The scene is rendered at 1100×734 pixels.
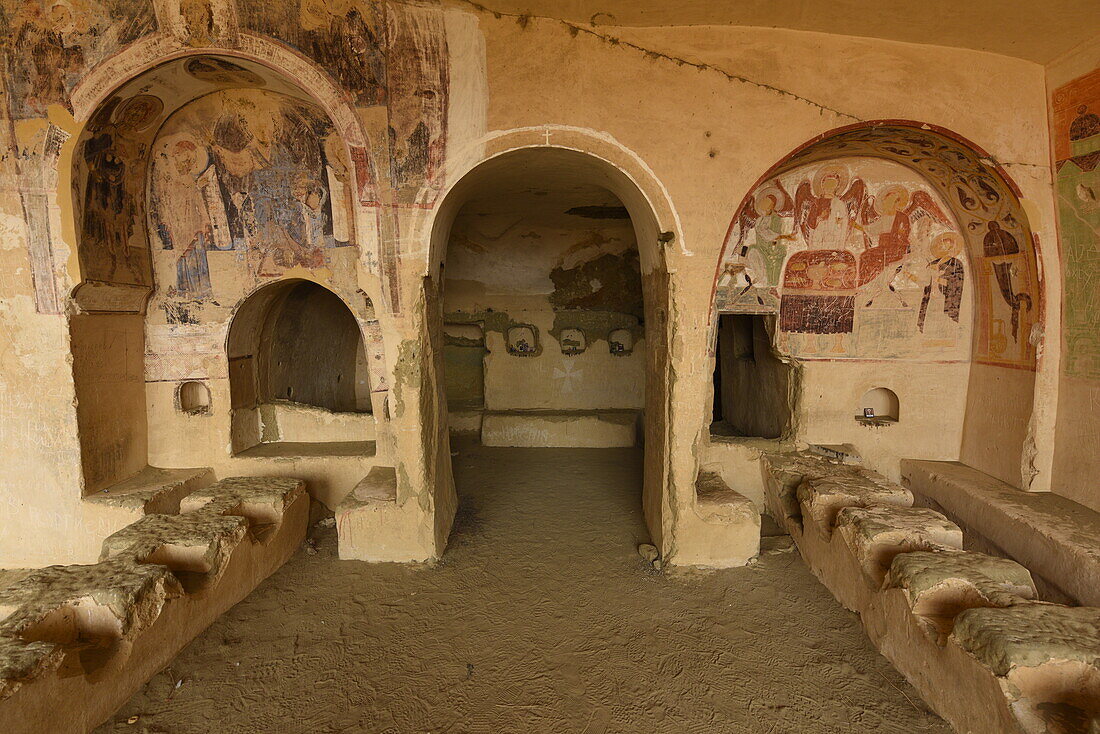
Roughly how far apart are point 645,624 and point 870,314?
15.0 ft

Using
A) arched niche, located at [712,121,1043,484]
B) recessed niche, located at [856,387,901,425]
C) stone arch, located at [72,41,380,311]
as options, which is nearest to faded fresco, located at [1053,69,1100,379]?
arched niche, located at [712,121,1043,484]

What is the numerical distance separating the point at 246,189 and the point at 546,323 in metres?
5.43

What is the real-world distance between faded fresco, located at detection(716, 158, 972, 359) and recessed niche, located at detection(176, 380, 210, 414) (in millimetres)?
6393

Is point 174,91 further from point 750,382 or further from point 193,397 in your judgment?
point 750,382

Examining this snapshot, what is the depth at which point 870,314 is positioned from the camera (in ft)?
21.0

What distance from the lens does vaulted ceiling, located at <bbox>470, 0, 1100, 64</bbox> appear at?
413 centimetres

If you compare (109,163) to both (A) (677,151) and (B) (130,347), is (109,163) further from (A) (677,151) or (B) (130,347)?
(A) (677,151)

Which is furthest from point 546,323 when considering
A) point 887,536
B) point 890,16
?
point 887,536

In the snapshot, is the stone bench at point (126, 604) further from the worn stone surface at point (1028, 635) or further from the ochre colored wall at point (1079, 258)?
the ochre colored wall at point (1079, 258)

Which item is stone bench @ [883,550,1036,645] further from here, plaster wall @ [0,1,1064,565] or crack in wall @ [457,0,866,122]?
crack in wall @ [457,0,866,122]

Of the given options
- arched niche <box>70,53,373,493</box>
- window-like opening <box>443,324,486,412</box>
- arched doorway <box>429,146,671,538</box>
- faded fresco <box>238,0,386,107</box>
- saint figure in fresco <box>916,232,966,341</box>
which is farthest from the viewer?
window-like opening <box>443,324,486,412</box>

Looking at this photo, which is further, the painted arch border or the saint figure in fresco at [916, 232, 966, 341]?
the saint figure in fresco at [916, 232, 966, 341]

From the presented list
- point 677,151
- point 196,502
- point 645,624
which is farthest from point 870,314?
point 196,502

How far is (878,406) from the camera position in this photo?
22.8 ft
